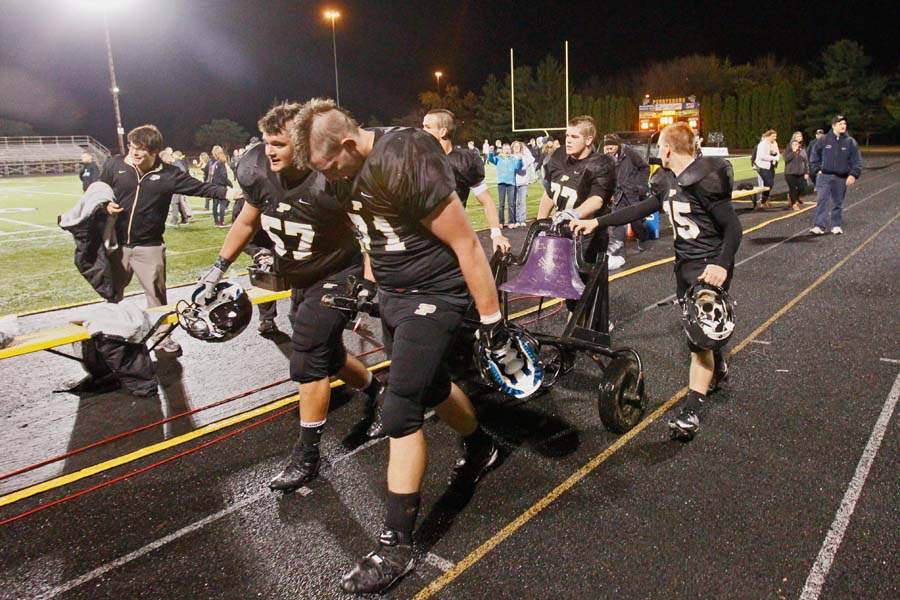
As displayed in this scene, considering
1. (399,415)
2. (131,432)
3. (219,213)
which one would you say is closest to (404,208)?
(399,415)

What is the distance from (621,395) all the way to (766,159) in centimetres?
1484

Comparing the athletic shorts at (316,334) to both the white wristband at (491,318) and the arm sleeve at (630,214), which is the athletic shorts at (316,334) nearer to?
the white wristband at (491,318)

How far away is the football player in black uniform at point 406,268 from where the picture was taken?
2697mm

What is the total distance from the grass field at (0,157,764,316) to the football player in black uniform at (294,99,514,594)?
295 inches

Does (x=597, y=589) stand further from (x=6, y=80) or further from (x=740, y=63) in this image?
(x=6, y=80)

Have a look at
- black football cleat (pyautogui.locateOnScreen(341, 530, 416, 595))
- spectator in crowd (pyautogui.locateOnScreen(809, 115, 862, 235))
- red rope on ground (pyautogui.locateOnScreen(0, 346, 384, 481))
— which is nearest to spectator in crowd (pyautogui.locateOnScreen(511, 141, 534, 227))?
spectator in crowd (pyautogui.locateOnScreen(809, 115, 862, 235))

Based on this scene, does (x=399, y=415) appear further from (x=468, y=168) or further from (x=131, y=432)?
(x=468, y=168)

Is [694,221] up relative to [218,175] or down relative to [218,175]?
down

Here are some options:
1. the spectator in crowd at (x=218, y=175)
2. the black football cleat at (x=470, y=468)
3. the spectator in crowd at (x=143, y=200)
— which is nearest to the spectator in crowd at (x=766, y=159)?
the spectator in crowd at (x=218, y=175)

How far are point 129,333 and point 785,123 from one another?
2612 inches

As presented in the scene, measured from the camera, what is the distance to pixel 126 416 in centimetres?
479

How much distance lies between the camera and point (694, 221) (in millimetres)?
4188

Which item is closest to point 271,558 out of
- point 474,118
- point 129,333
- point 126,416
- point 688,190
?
point 126,416

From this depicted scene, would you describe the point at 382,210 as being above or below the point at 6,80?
below
